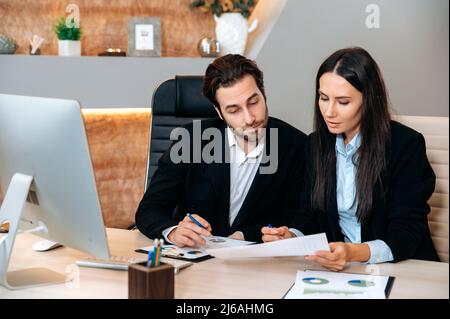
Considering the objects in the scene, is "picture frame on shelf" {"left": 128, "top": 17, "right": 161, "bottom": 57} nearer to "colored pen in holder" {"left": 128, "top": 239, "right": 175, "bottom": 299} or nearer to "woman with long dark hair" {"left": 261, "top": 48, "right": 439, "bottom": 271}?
"woman with long dark hair" {"left": 261, "top": 48, "right": 439, "bottom": 271}

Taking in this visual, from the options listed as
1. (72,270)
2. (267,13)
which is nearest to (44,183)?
(72,270)

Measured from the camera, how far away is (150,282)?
1.38 metres

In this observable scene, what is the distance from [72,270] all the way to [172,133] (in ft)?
3.48

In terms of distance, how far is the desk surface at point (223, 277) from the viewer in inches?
61.1

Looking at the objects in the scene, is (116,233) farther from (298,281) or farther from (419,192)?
(419,192)

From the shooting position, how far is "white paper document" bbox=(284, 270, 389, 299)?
1502 mm

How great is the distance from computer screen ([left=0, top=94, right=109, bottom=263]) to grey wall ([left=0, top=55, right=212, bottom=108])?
2145 millimetres

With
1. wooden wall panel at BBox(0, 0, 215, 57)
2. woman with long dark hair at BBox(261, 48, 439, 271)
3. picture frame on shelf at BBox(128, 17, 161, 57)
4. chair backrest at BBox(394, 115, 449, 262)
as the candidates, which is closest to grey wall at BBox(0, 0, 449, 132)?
picture frame on shelf at BBox(128, 17, 161, 57)

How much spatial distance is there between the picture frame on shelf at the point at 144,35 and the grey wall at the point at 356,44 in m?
0.71

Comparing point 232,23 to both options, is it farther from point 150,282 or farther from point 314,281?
point 150,282

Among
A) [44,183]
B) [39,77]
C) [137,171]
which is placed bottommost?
[137,171]

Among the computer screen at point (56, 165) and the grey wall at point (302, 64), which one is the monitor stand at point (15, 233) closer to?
the computer screen at point (56, 165)

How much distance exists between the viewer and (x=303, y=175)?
2.41 meters

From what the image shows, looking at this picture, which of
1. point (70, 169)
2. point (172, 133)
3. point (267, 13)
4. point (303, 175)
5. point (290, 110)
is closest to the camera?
point (70, 169)
